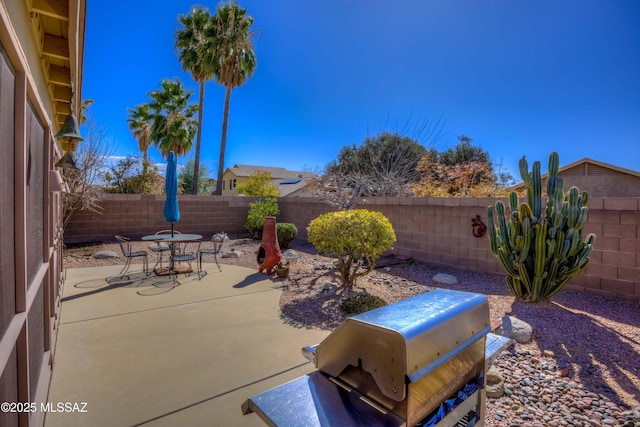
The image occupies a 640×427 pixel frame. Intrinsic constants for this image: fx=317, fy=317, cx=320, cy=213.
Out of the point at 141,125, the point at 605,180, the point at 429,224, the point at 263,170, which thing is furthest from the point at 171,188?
the point at 263,170

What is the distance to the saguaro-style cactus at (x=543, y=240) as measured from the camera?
4461mm

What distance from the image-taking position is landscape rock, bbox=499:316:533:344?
3.76m

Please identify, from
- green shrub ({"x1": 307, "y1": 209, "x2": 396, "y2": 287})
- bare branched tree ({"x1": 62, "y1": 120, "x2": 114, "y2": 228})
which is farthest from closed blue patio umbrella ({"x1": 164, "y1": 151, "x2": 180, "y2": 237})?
bare branched tree ({"x1": 62, "y1": 120, "x2": 114, "y2": 228})

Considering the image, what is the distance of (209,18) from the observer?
51.9 ft

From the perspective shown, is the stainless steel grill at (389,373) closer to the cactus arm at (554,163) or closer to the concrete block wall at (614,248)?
the cactus arm at (554,163)

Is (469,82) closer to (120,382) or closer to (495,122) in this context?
(495,122)

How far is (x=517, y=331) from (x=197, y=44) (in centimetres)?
1777

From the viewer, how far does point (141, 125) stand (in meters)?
20.3

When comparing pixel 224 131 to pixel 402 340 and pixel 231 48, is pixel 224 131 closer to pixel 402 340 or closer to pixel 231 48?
pixel 231 48

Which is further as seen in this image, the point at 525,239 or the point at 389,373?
the point at 525,239

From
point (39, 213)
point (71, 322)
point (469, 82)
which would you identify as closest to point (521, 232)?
point (39, 213)

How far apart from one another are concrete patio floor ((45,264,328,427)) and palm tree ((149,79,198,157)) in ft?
44.2

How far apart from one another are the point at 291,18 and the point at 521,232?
9.38m

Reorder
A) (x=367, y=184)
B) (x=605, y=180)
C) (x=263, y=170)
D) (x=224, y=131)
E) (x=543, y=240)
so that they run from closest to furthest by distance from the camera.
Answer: (x=543, y=240) < (x=367, y=184) < (x=605, y=180) < (x=224, y=131) < (x=263, y=170)
